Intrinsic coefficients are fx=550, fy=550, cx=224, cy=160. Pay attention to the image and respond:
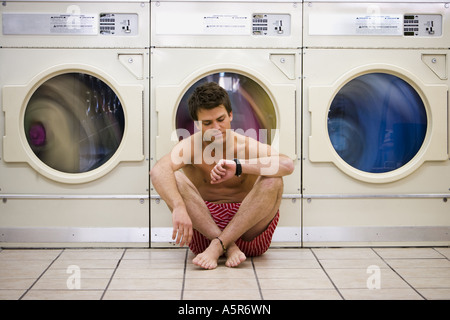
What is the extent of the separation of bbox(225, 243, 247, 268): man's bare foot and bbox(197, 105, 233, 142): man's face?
580 mm

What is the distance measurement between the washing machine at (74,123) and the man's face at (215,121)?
418 millimetres

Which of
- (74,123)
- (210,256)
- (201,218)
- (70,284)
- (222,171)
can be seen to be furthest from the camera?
(74,123)

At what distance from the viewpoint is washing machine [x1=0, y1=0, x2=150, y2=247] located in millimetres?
3039

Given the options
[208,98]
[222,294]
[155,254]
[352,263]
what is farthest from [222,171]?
[352,263]

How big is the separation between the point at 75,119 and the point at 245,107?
958mm

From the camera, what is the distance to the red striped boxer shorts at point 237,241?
286 centimetres

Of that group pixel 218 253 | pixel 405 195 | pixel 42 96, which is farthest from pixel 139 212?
pixel 405 195

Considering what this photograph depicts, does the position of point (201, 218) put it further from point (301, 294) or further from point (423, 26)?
point (423, 26)

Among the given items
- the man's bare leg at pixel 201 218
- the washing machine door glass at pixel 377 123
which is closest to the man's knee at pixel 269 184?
the man's bare leg at pixel 201 218

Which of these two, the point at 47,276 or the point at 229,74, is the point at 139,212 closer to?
the point at 47,276

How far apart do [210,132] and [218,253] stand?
621 mm

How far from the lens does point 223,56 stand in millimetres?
3064

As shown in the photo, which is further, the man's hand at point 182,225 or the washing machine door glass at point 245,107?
the washing machine door glass at point 245,107

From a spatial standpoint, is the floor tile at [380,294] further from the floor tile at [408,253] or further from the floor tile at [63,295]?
the floor tile at [63,295]
